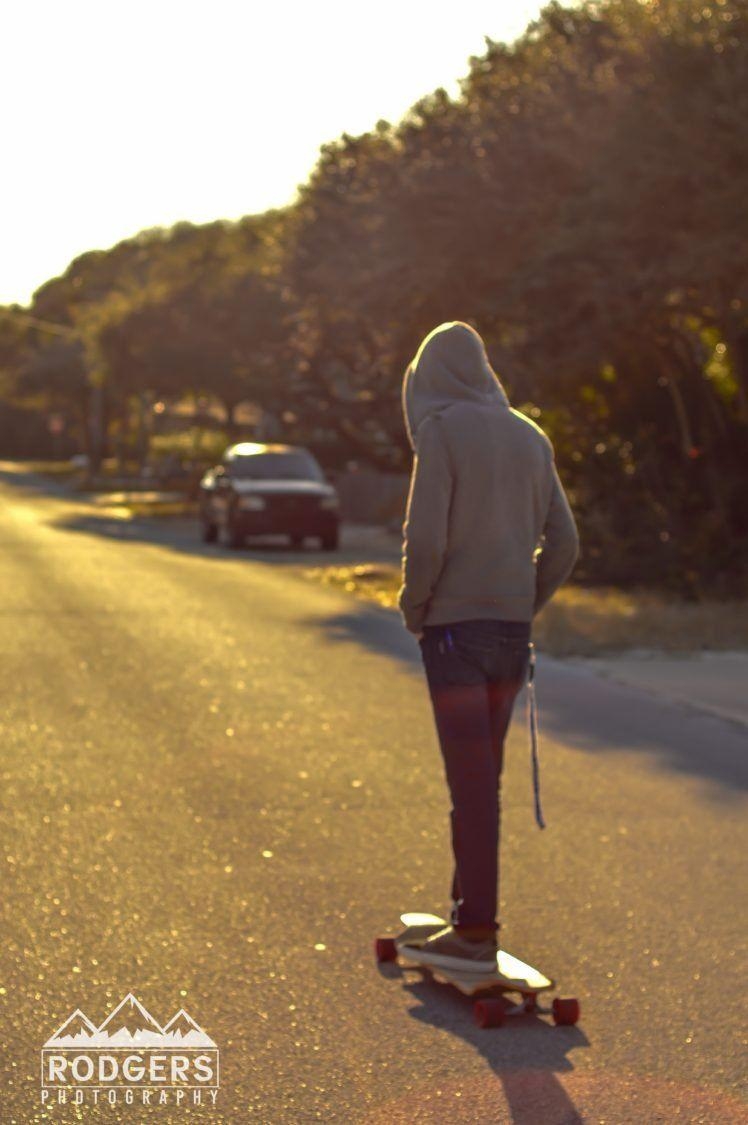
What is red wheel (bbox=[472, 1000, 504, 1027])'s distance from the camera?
5.32 m

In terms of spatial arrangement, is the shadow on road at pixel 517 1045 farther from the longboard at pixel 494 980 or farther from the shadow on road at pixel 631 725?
the shadow on road at pixel 631 725

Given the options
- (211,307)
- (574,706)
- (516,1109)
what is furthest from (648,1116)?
(211,307)

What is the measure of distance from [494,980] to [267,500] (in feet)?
83.6

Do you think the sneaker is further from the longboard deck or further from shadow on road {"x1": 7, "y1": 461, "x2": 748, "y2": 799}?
shadow on road {"x1": 7, "y1": 461, "x2": 748, "y2": 799}

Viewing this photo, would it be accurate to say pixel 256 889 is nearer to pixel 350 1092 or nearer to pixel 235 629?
pixel 350 1092

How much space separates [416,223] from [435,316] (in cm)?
144

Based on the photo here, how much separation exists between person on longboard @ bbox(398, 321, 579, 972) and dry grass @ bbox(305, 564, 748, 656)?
383 inches

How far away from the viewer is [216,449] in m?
65.5

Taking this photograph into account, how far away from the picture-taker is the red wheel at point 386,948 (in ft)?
19.6

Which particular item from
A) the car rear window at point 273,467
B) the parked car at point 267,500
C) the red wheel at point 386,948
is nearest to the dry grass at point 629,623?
the parked car at point 267,500

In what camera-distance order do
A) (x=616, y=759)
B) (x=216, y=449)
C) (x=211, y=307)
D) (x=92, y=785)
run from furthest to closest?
(x=216, y=449), (x=211, y=307), (x=616, y=759), (x=92, y=785)

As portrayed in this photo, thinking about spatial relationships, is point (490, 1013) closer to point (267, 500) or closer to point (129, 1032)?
point (129, 1032)

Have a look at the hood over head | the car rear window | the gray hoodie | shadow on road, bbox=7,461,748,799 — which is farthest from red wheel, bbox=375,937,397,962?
the car rear window

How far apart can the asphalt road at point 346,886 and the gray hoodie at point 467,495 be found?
1.23 metres
